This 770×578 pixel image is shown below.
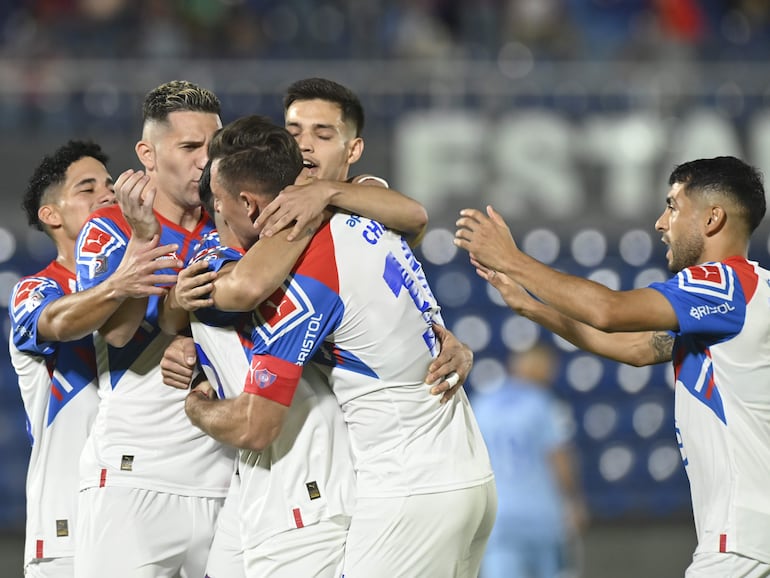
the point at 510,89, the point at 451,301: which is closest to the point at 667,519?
the point at 451,301

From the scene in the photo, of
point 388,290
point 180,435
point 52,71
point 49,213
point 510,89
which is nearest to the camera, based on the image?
point 388,290

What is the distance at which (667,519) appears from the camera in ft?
36.0

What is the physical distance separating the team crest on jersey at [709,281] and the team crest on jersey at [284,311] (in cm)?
136

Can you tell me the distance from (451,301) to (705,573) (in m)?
7.73

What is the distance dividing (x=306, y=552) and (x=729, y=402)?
63.1 inches

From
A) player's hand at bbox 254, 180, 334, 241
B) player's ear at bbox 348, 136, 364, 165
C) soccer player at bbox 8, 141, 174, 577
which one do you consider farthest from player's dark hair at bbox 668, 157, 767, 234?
soccer player at bbox 8, 141, 174, 577

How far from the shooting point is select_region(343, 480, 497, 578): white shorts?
3.86m

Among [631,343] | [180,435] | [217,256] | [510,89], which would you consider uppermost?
[510,89]

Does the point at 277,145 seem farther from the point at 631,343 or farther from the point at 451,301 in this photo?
the point at 451,301

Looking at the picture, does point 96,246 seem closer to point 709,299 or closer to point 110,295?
point 110,295

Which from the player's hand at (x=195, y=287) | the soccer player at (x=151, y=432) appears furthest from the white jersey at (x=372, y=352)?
the soccer player at (x=151, y=432)

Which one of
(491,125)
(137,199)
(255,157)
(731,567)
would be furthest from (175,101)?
(491,125)

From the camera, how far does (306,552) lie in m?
3.98

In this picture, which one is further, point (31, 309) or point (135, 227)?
point (31, 309)
